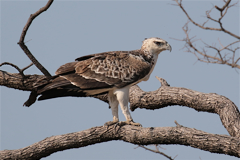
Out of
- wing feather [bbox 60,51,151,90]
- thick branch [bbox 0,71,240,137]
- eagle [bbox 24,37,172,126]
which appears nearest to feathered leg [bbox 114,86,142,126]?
eagle [bbox 24,37,172,126]

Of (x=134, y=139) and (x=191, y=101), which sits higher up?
(x=191, y=101)

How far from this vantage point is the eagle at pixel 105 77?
6535mm

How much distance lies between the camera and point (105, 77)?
675 centimetres

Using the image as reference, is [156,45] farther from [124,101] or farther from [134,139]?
[134,139]

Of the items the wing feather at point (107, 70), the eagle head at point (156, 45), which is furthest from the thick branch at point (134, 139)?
the eagle head at point (156, 45)

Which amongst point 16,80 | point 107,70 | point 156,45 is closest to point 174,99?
point 156,45

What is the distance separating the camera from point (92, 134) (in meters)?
6.17

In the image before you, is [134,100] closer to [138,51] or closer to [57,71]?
[138,51]

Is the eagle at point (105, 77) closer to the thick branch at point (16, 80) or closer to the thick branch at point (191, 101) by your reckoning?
the thick branch at point (191, 101)

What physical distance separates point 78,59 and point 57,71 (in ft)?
1.70

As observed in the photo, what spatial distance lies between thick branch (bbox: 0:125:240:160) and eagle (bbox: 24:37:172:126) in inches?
10.3

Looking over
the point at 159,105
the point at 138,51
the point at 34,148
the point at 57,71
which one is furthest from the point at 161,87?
the point at 34,148

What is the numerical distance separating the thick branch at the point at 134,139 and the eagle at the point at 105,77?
0.26 metres

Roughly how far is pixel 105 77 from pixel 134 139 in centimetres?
135
